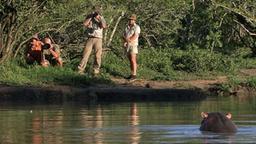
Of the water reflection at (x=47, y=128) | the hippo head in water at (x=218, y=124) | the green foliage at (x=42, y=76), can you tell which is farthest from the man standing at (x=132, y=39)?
the hippo head in water at (x=218, y=124)

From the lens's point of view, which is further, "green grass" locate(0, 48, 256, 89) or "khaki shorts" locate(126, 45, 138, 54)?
"khaki shorts" locate(126, 45, 138, 54)

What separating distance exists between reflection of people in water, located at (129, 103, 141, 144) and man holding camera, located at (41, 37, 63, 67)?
18.8 ft

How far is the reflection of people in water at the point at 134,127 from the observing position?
1285 cm

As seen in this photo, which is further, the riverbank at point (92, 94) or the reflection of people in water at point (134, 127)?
the riverbank at point (92, 94)

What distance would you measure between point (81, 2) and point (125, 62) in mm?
Answer: 2357

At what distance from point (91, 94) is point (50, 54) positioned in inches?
133

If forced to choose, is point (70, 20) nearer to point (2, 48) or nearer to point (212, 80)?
point (2, 48)

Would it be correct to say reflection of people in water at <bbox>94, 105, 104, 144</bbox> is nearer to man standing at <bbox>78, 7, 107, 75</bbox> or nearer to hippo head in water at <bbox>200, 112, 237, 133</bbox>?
hippo head in water at <bbox>200, 112, 237, 133</bbox>

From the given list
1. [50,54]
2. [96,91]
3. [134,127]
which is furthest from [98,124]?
[50,54]

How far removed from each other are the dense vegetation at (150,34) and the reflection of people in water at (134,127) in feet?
16.0

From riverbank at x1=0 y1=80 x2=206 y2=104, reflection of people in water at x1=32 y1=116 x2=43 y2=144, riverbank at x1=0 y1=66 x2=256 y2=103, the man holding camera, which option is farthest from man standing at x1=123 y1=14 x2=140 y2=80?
reflection of people in water at x1=32 y1=116 x2=43 y2=144

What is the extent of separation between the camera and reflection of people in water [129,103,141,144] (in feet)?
42.2

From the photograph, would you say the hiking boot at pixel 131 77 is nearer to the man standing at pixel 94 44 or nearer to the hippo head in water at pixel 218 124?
the man standing at pixel 94 44

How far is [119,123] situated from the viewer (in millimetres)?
15570
